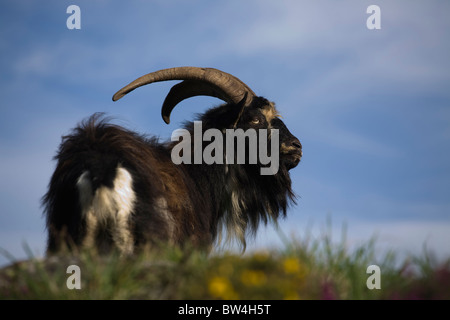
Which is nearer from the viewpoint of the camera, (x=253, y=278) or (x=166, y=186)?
(x=253, y=278)

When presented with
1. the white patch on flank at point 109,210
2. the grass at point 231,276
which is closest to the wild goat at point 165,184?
the white patch on flank at point 109,210

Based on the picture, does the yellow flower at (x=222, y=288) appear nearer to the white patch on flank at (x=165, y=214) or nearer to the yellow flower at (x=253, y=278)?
the yellow flower at (x=253, y=278)

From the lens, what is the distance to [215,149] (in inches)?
336

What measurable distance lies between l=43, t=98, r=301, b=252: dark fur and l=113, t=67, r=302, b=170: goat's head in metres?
0.02

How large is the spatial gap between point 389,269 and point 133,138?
377cm

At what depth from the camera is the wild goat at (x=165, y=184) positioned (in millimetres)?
5910

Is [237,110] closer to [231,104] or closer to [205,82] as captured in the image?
[231,104]

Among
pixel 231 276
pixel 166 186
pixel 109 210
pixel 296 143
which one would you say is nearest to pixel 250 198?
pixel 296 143

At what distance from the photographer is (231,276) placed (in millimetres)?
4262

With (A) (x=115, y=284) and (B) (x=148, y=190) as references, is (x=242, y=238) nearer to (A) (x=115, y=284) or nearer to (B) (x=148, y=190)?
(B) (x=148, y=190)

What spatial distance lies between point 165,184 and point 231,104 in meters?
2.26

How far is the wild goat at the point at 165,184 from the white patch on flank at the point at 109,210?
0.01m

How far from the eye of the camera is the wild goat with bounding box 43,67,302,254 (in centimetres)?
591
